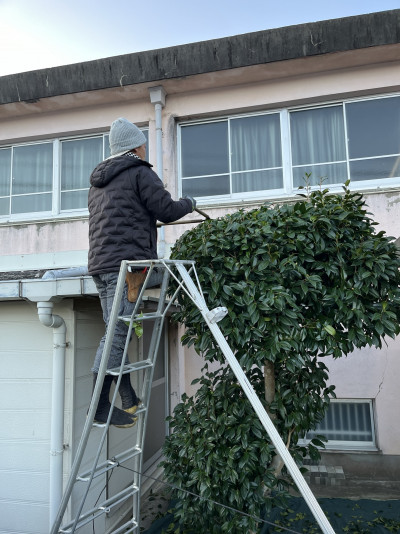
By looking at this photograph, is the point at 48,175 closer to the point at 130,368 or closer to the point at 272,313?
the point at 130,368

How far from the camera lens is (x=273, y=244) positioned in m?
3.00

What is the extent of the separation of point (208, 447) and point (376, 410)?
13.4 feet

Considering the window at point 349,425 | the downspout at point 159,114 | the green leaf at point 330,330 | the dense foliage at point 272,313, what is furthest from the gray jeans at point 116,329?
the window at point 349,425

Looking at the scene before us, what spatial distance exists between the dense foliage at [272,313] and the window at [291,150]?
3.79 meters

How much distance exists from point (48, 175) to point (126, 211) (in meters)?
5.73

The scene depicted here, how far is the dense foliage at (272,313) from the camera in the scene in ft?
9.59

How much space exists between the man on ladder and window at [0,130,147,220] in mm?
4879

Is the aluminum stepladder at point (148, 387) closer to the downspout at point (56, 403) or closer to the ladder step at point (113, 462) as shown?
the ladder step at point (113, 462)

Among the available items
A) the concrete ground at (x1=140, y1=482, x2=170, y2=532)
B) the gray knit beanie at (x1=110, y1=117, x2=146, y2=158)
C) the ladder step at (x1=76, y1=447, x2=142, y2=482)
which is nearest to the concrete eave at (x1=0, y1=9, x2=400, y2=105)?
the gray knit beanie at (x1=110, y1=117, x2=146, y2=158)

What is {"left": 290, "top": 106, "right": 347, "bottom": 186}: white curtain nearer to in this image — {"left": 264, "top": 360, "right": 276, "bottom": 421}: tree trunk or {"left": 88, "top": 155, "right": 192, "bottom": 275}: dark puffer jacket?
{"left": 264, "top": 360, "right": 276, "bottom": 421}: tree trunk

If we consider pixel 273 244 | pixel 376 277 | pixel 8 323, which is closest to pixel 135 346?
pixel 8 323

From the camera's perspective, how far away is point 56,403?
12.5 ft

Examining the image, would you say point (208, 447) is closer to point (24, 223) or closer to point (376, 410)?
point (376, 410)

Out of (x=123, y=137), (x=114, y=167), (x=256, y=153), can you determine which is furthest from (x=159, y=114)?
(x=114, y=167)
